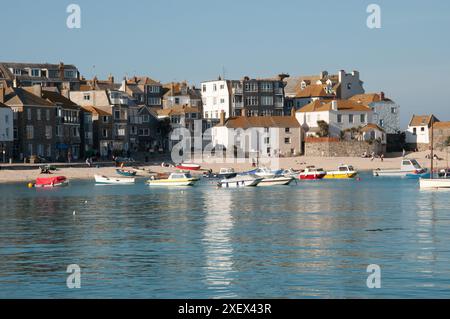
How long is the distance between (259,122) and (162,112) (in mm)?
21061

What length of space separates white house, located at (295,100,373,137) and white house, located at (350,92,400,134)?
226 inches

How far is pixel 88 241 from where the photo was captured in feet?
174

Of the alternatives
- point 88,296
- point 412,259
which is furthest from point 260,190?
point 88,296

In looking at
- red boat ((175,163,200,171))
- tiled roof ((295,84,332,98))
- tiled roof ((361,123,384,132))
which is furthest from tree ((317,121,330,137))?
red boat ((175,163,200,171))

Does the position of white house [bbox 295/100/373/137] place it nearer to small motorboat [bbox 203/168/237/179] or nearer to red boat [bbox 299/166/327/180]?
red boat [bbox 299/166/327/180]

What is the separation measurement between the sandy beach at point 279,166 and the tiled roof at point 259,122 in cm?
754

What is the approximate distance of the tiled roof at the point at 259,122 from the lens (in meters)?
158

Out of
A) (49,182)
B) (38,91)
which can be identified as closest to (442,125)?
(38,91)

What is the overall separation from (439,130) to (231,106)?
126 feet

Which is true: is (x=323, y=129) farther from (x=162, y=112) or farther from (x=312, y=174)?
(x=312, y=174)

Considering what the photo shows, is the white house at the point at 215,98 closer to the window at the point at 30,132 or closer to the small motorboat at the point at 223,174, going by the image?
the window at the point at 30,132

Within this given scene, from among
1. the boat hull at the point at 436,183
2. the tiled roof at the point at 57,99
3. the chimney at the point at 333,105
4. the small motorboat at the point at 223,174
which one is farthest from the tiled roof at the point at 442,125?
the boat hull at the point at 436,183

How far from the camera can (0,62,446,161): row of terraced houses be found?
139m

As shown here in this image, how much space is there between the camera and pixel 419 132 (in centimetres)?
16200
